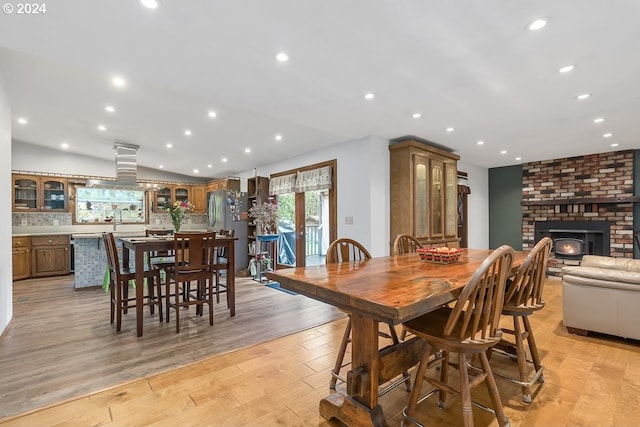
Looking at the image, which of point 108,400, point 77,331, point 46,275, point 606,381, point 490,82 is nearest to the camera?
point 108,400

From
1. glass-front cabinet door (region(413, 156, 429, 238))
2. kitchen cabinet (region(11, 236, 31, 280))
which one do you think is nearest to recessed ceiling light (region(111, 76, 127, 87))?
glass-front cabinet door (region(413, 156, 429, 238))

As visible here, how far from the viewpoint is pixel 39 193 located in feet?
21.1

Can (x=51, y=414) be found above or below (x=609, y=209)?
below

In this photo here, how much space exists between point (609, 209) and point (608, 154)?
103 centimetres

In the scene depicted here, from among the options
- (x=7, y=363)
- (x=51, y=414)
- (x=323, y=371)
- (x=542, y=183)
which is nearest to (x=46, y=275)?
(x=7, y=363)

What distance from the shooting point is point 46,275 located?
608cm

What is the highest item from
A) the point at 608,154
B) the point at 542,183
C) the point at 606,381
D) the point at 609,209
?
the point at 608,154

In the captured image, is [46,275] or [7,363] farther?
[46,275]

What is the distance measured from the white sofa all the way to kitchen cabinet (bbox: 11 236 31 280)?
28.1 feet

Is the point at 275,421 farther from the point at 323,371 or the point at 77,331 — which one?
the point at 77,331

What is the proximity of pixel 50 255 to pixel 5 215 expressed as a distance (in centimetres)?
374

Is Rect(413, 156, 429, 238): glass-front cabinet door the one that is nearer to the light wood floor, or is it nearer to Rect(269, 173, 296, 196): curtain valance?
the light wood floor

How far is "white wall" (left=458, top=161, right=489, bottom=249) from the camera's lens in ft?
22.2

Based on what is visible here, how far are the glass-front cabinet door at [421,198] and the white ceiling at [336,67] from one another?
0.44 m
